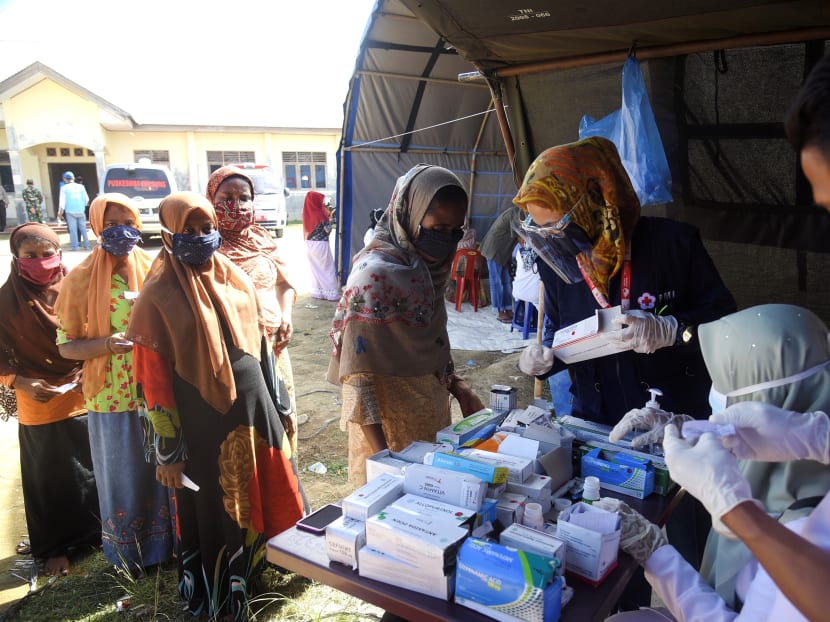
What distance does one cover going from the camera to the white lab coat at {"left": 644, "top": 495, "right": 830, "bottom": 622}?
1033 mm

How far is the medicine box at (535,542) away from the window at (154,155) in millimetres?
21561

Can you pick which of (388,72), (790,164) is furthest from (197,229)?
(388,72)

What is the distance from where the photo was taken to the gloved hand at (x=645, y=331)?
2.06m

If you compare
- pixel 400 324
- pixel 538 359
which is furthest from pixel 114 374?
pixel 538 359

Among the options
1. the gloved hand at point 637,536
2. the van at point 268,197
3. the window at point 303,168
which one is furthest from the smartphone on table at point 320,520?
the window at point 303,168

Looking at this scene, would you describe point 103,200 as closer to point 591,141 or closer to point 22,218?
point 591,141

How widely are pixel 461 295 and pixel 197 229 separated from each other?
6.18 meters

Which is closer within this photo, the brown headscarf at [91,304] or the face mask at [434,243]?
the face mask at [434,243]

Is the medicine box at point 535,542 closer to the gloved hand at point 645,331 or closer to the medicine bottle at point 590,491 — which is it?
the medicine bottle at point 590,491

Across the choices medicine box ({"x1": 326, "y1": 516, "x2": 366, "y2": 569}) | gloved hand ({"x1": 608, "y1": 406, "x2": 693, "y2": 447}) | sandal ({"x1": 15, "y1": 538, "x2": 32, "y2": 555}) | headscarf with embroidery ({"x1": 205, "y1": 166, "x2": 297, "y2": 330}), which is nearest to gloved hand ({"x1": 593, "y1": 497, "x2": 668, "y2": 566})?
gloved hand ({"x1": 608, "y1": 406, "x2": 693, "y2": 447})

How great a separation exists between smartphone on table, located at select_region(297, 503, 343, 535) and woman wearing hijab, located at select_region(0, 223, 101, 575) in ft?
6.83

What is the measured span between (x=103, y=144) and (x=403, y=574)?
71.4 feet

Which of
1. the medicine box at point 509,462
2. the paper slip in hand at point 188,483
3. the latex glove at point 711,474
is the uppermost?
the latex glove at point 711,474

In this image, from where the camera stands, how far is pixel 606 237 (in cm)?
221
